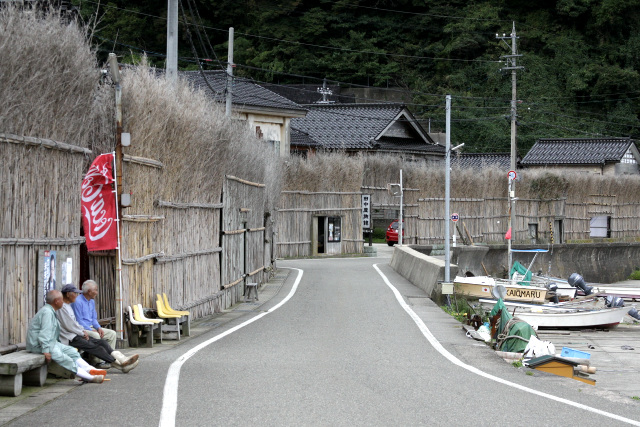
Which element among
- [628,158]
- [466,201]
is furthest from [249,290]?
[628,158]

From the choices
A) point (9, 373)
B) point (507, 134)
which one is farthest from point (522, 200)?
point (9, 373)

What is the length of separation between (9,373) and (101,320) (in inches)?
162

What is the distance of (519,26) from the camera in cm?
6384

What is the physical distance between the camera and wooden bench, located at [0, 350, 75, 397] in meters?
9.48

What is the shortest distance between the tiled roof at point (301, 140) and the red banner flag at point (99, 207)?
3664cm

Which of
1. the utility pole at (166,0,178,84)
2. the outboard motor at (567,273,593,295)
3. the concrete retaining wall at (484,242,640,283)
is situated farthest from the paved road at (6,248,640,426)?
the concrete retaining wall at (484,242,640,283)

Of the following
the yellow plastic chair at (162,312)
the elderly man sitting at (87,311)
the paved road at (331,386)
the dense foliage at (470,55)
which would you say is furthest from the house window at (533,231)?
the elderly man sitting at (87,311)

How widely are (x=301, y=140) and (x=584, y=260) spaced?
17.7m

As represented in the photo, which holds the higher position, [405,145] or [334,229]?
[405,145]

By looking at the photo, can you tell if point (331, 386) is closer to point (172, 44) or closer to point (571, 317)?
point (172, 44)

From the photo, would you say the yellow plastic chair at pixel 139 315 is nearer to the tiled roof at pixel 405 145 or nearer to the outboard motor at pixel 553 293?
the outboard motor at pixel 553 293

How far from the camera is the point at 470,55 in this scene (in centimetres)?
6338

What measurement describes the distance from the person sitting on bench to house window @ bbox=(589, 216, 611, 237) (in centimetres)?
4723

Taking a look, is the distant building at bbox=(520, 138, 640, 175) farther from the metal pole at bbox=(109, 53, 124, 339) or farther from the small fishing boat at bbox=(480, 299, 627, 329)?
the metal pole at bbox=(109, 53, 124, 339)
